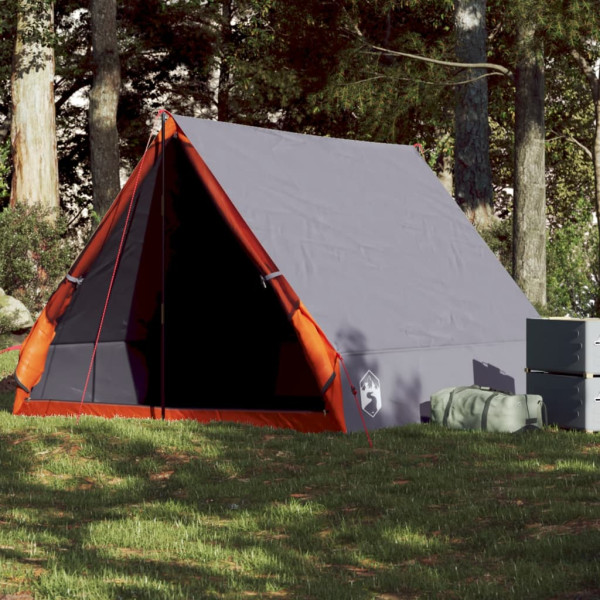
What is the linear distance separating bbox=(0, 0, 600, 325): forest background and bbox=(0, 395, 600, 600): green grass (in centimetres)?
871

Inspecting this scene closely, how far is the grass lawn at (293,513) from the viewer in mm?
4914

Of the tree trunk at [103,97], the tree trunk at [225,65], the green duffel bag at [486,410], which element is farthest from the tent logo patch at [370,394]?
the tree trunk at [225,65]

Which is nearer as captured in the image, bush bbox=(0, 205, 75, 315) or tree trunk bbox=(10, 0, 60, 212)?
bush bbox=(0, 205, 75, 315)

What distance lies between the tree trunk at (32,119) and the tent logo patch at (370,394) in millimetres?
12059

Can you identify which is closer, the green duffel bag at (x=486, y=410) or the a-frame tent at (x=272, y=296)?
the green duffel bag at (x=486, y=410)

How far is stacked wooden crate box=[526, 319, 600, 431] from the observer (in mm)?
8383

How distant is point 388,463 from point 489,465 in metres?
0.68

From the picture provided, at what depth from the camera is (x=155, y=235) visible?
9.90m

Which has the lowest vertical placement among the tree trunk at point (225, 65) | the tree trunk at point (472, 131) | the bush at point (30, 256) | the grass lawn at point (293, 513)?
the grass lawn at point (293, 513)

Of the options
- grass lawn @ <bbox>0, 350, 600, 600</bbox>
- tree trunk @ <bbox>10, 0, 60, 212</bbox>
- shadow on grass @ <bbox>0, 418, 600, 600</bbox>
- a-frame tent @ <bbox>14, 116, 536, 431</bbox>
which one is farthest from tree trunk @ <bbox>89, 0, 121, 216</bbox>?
shadow on grass @ <bbox>0, 418, 600, 600</bbox>

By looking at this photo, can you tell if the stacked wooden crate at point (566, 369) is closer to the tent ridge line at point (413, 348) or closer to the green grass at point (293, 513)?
the green grass at point (293, 513)

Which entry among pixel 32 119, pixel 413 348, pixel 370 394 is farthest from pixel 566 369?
pixel 32 119

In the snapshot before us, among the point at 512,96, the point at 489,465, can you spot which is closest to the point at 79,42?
the point at 512,96

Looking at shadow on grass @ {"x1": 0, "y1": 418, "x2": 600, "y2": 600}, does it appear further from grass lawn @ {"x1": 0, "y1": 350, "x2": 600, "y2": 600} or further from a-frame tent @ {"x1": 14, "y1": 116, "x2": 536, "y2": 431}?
a-frame tent @ {"x1": 14, "y1": 116, "x2": 536, "y2": 431}
